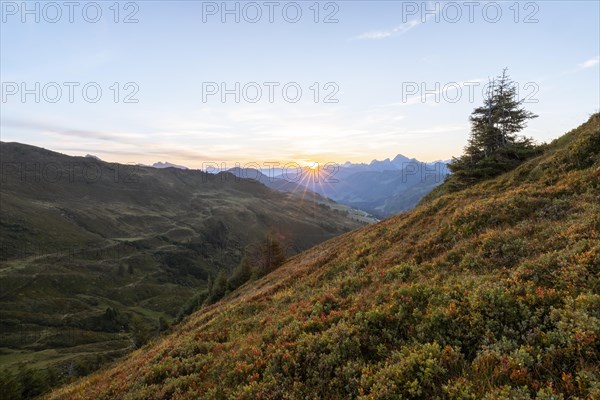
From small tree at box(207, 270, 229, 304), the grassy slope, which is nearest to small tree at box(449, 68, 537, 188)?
the grassy slope

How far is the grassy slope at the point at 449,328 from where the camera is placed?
279 inches

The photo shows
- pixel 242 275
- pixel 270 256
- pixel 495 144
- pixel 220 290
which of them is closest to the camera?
pixel 495 144

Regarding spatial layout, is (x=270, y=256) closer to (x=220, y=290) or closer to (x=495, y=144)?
(x=220, y=290)

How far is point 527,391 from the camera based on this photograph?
20.7 feet

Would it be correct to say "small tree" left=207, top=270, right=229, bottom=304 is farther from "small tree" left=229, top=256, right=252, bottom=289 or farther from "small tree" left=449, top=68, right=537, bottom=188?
"small tree" left=449, top=68, right=537, bottom=188

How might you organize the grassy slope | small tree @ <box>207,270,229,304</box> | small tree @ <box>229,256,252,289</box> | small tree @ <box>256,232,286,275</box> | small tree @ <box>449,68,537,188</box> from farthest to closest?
small tree @ <box>229,256,252,289</box> < small tree @ <box>207,270,229,304</box> < small tree @ <box>256,232,286,275</box> < small tree @ <box>449,68,537,188</box> < the grassy slope

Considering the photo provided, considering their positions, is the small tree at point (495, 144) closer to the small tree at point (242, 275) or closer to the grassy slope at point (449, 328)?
the grassy slope at point (449, 328)

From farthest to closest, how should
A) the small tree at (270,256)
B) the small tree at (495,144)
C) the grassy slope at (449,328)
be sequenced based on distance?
the small tree at (270,256), the small tree at (495,144), the grassy slope at (449,328)

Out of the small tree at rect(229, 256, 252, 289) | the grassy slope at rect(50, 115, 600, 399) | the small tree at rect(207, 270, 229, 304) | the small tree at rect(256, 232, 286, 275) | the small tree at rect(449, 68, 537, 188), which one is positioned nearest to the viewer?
the grassy slope at rect(50, 115, 600, 399)

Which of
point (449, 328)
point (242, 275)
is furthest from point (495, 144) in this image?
point (242, 275)

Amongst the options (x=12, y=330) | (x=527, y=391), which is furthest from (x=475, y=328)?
(x=12, y=330)

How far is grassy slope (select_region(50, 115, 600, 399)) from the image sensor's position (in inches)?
279

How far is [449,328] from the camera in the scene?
923 cm

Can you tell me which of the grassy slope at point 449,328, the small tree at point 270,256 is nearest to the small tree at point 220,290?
the small tree at point 270,256
